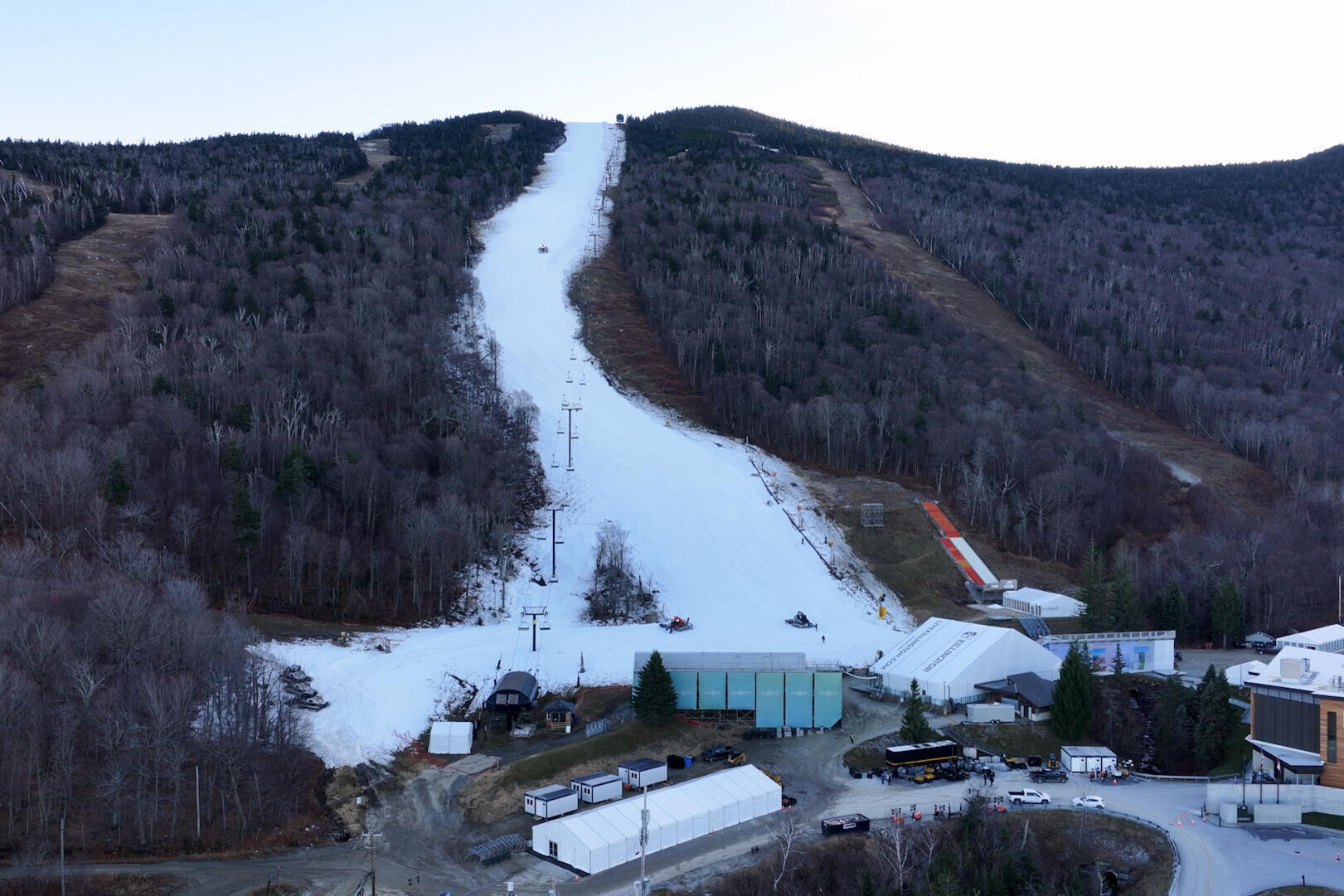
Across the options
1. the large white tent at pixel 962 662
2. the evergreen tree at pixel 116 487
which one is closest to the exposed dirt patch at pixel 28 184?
the evergreen tree at pixel 116 487

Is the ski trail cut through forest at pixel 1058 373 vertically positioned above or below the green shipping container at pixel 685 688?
above

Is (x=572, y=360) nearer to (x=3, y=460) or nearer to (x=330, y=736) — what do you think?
(x=3, y=460)

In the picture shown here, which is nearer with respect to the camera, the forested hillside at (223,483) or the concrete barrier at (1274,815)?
the forested hillside at (223,483)

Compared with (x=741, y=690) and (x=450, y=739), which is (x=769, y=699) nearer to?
(x=741, y=690)

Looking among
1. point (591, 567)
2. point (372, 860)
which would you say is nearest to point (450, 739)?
point (372, 860)

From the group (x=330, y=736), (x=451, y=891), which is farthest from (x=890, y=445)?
(x=451, y=891)

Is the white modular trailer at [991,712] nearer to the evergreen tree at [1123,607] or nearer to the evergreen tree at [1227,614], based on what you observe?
the evergreen tree at [1123,607]

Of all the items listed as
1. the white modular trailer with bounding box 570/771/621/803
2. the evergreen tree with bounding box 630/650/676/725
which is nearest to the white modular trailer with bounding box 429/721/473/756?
the white modular trailer with bounding box 570/771/621/803
